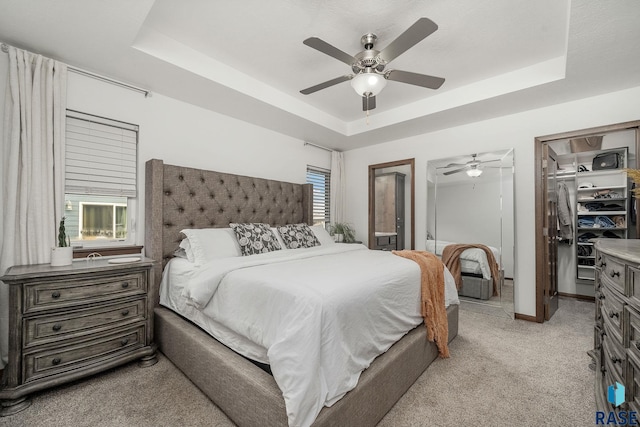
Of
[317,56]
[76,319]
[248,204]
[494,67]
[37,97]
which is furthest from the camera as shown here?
[248,204]

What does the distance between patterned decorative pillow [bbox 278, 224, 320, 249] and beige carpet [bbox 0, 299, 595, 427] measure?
1.46m

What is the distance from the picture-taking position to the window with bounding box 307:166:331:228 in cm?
437

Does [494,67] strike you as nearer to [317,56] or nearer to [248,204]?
[317,56]

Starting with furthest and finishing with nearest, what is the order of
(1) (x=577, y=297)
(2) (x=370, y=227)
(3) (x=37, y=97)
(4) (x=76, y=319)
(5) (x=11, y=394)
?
(2) (x=370, y=227) → (1) (x=577, y=297) → (3) (x=37, y=97) → (4) (x=76, y=319) → (5) (x=11, y=394)

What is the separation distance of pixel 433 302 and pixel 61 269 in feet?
8.28

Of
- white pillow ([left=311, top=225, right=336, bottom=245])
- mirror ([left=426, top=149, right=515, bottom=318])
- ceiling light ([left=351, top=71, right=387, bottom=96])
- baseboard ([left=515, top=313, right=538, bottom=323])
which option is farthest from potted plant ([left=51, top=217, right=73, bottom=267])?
baseboard ([left=515, top=313, right=538, bottom=323])

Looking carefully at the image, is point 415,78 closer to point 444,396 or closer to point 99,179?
point 444,396

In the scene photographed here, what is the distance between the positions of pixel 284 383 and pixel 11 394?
→ 164 cm

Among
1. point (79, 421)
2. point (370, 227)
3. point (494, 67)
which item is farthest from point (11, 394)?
point (494, 67)

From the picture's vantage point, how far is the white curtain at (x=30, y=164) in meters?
1.90

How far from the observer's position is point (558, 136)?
2934 mm

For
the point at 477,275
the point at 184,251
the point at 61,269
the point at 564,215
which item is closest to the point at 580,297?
the point at 564,215

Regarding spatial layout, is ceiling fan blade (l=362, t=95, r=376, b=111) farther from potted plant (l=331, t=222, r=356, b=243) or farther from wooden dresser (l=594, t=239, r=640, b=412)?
potted plant (l=331, t=222, r=356, b=243)

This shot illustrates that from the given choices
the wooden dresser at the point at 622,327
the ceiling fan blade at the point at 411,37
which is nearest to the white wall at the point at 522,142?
the wooden dresser at the point at 622,327
